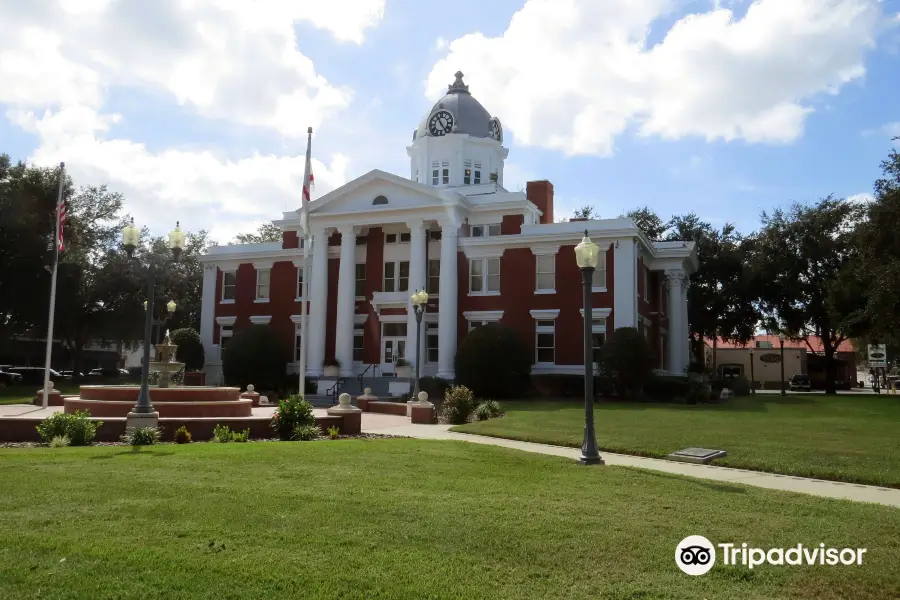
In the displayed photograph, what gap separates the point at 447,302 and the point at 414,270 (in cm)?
247

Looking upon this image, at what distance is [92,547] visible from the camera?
A: 6332 millimetres

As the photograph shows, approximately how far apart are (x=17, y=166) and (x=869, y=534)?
156 feet

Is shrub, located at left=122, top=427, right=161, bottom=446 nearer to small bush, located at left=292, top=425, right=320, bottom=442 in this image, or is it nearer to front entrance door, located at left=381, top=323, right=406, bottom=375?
small bush, located at left=292, top=425, right=320, bottom=442

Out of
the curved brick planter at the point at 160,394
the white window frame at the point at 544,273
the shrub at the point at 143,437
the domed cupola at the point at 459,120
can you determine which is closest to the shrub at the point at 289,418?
the shrub at the point at 143,437

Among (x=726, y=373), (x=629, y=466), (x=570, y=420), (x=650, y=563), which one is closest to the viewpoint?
(x=650, y=563)

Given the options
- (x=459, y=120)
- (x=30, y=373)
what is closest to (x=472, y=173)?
(x=459, y=120)

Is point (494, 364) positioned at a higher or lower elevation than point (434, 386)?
higher

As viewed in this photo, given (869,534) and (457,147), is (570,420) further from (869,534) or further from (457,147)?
(457,147)

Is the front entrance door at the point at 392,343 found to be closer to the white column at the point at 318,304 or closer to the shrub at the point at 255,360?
the white column at the point at 318,304

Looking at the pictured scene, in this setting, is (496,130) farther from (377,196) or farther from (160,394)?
(160,394)

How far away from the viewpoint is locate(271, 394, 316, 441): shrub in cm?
1655

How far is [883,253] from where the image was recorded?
1264 inches

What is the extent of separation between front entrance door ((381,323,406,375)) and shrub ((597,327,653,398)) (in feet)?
37.8

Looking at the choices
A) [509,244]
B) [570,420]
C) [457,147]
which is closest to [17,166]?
[457,147]
